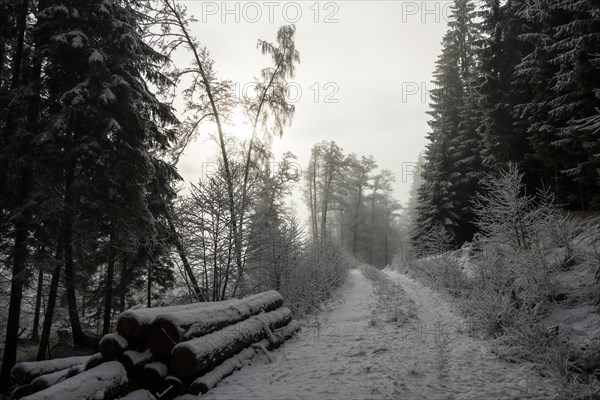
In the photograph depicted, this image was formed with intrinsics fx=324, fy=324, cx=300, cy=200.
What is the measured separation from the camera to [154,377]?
5195 millimetres

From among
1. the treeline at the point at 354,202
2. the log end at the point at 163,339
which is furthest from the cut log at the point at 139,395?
the treeline at the point at 354,202

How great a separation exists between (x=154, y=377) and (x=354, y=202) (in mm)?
41634

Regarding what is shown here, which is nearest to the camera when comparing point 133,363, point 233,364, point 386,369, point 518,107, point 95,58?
point 133,363

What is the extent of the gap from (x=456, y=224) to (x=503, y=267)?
48.7ft

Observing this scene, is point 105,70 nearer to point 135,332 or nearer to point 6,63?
point 6,63

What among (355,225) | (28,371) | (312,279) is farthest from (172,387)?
(355,225)

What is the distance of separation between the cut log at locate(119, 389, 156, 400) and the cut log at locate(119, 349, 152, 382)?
231 millimetres

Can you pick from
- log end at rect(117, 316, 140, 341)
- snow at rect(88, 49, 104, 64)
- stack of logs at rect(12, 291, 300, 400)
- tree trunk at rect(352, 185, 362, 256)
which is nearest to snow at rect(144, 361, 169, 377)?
stack of logs at rect(12, 291, 300, 400)

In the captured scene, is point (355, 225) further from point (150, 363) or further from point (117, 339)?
point (117, 339)

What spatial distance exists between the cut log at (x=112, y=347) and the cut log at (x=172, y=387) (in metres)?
0.89

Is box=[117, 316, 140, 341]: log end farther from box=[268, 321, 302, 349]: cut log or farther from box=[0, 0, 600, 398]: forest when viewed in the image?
box=[268, 321, 302, 349]: cut log

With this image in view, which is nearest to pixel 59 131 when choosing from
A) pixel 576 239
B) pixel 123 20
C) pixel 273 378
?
pixel 123 20

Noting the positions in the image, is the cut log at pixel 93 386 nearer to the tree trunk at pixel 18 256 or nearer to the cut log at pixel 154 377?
the cut log at pixel 154 377

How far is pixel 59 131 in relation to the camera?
991 centimetres
